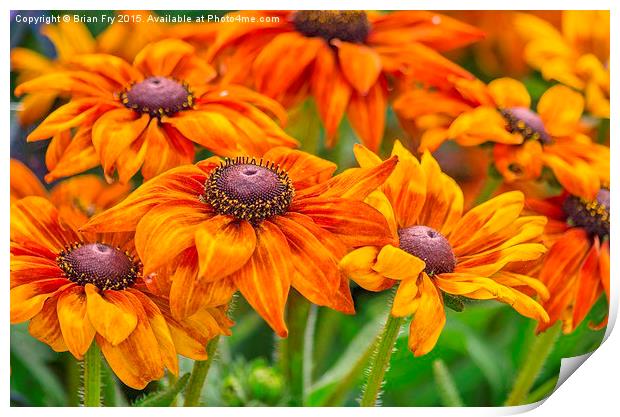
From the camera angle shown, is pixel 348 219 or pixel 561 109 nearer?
pixel 348 219

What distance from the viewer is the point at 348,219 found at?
0.74 metres

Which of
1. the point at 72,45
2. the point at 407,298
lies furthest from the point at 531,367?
the point at 72,45

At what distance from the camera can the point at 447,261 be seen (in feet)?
2.47

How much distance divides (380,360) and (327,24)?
0.30 m

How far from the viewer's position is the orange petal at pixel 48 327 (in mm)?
738

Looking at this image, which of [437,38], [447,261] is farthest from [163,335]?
[437,38]

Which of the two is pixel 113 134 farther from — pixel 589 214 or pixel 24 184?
pixel 589 214

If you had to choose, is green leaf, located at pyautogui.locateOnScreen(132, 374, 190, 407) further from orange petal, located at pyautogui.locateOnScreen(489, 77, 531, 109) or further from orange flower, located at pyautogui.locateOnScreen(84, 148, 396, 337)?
orange petal, located at pyautogui.locateOnScreen(489, 77, 531, 109)

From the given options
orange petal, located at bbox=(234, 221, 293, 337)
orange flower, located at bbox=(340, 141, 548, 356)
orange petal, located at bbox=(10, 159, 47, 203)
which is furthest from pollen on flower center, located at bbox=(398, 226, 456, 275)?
orange petal, located at bbox=(10, 159, 47, 203)

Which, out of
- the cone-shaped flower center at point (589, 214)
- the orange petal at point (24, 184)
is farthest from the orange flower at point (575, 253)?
the orange petal at point (24, 184)

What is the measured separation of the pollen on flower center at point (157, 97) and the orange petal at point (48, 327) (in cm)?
17

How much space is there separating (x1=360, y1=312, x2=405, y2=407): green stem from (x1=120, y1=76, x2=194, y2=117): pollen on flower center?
0.82 ft
